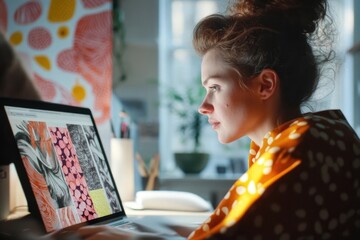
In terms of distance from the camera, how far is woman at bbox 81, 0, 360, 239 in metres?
0.63

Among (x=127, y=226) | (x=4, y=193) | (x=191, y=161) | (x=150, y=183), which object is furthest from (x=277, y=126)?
(x=191, y=161)

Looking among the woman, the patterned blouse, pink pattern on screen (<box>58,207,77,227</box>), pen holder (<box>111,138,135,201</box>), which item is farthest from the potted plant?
the patterned blouse


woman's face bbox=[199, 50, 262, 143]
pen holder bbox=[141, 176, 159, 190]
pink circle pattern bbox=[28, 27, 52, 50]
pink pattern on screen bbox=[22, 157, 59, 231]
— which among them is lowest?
pen holder bbox=[141, 176, 159, 190]

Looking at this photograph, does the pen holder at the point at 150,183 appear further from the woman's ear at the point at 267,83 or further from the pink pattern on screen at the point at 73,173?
the woman's ear at the point at 267,83

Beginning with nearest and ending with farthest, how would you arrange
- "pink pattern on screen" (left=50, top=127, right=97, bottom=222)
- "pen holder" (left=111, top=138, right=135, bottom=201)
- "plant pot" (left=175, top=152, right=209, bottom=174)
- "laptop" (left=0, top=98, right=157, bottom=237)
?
1. "laptop" (left=0, top=98, right=157, bottom=237)
2. "pink pattern on screen" (left=50, top=127, right=97, bottom=222)
3. "pen holder" (left=111, top=138, right=135, bottom=201)
4. "plant pot" (left=175, top=152, right=209, bottom=174)

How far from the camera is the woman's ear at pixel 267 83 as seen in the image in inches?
36.1

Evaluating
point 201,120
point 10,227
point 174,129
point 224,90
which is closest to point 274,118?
point 224,90

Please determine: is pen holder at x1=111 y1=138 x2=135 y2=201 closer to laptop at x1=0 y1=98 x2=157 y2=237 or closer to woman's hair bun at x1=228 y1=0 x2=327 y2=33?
laptop at x1=0 y1=98 x2=157 y2=237

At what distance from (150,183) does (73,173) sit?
75 cm

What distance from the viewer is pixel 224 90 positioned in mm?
956

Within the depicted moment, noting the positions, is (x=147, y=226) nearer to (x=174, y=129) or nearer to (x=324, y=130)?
(x=324, y=130)

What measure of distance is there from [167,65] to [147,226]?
7.81 feet

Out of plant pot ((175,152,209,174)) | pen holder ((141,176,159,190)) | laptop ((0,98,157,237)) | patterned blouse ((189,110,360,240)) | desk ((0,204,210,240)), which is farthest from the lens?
plant pot ((175,152,209,174))

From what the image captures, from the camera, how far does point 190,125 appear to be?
289cm
